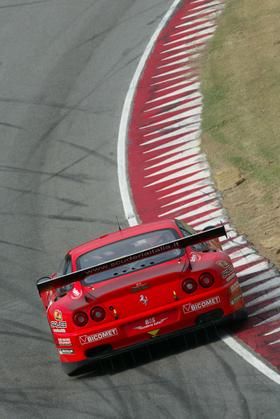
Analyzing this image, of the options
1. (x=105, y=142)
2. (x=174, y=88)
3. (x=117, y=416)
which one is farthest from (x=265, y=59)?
(x=117, y=416)

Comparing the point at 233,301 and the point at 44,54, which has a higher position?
the point at 44,54

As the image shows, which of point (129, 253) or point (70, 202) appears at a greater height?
point (70, 202)

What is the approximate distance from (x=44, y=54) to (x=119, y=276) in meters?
14.5

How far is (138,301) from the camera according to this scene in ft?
37.9

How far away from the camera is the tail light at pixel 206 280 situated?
11.7m

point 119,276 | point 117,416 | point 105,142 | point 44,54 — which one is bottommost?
point 117,416

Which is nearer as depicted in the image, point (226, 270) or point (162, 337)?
point (162, 337)

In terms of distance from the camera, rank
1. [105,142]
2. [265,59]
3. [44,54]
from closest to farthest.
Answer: [105,142], [265,59], [44,54]

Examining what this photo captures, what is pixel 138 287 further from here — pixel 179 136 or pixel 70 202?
pixel 179 136

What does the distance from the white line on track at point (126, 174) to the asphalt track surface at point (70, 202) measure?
12 cm

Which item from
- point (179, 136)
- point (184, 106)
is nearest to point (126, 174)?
point (179, 136)

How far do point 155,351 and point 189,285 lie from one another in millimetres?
995

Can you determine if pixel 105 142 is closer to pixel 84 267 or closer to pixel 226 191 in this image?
pixel 226 191

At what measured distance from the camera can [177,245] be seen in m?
11.5
